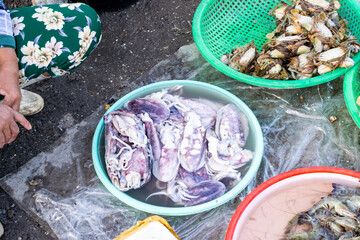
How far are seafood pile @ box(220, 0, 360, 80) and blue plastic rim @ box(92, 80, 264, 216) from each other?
266 mm

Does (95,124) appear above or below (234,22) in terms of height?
below

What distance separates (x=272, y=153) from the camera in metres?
2.09

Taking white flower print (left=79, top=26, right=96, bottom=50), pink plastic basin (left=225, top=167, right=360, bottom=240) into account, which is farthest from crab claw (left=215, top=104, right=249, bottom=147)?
white flower print (left=79, top=26, right=96, bottom=50)

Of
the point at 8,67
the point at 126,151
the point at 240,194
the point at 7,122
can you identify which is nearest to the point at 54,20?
the point at 8,67

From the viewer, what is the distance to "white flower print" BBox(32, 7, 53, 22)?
1.87m

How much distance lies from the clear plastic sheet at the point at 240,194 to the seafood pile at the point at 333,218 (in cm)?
43

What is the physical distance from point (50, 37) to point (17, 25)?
182mm

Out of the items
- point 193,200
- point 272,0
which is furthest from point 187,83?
point 272,0

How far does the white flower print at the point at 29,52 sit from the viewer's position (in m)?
1.80

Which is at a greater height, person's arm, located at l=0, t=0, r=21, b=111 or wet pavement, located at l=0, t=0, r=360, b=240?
person's arm, located at l=0, t=0, r=21, b=111

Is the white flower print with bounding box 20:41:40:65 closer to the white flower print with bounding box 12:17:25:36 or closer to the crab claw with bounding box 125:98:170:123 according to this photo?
the white flower print with bounding box 12:17:25:36

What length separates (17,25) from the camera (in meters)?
1.82

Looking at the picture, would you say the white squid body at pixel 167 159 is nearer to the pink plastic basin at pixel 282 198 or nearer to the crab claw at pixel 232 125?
the crab claw at pixel 232 125

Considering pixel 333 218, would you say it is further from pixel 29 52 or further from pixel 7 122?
pixel 29 52
